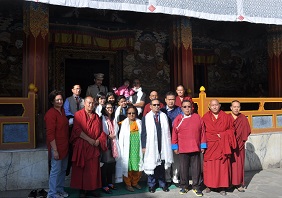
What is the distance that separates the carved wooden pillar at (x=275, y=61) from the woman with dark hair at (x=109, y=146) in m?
6.04

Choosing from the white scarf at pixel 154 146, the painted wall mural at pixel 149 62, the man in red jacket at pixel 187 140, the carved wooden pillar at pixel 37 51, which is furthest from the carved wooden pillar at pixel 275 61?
the carved wooden pillar at pixel 37 51

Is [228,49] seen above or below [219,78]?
above

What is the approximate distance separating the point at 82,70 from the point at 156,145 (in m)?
4.81

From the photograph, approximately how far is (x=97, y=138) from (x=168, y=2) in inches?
123

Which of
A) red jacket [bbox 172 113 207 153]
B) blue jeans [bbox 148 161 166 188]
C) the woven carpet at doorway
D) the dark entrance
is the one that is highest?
the dark entrance

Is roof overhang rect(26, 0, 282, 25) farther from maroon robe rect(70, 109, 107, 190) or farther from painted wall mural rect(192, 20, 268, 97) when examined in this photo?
painted wall mural rect(192, 20, 268, 97)

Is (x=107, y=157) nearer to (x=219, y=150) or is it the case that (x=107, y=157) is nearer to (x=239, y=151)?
(x=219, y=150)

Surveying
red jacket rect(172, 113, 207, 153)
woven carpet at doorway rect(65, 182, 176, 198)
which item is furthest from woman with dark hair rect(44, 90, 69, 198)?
red jacket rect(172, 113, 207, 153)

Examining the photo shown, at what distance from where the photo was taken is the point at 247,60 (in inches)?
402

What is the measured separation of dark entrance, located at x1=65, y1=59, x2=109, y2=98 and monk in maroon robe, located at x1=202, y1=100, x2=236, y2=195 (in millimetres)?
4854

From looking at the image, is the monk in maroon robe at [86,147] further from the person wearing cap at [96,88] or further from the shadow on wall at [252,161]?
the shadow on wall at [252,161]

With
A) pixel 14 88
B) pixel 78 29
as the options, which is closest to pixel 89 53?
pixel 78 29

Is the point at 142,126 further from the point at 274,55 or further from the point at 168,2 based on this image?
the point at 274,55

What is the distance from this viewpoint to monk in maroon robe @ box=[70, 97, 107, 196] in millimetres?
3783
